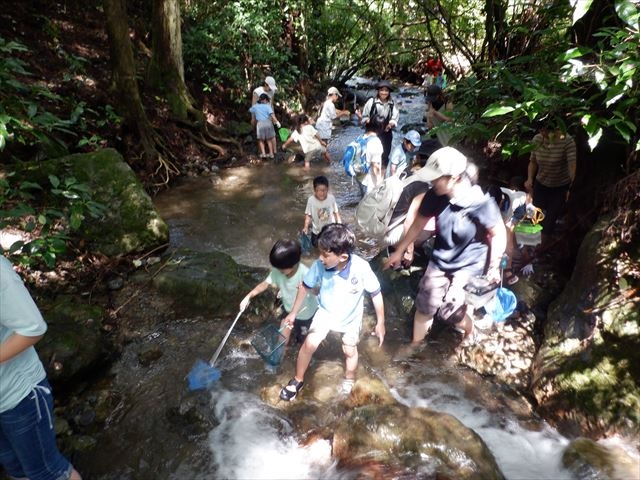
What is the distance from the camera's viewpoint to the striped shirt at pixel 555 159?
4.36 metres

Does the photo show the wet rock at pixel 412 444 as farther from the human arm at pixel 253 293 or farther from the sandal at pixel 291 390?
the human arm at pixel 253 293

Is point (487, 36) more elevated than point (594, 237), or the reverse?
point (487, 36)

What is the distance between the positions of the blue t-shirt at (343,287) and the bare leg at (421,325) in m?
0.99

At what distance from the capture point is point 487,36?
7.27m

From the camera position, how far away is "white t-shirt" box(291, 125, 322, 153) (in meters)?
8.96

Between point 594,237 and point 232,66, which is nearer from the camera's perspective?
point 594,237

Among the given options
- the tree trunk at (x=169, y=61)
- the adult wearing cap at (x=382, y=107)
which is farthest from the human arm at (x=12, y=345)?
the tree trunk at (x=169, y=61)

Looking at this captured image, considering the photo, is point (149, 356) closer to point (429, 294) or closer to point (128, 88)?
point (429, 294)

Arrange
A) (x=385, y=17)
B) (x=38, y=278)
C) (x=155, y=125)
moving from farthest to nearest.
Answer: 1. (x=385, y=17)
2. (x=155, y=125)
3. (x=38, y=278)

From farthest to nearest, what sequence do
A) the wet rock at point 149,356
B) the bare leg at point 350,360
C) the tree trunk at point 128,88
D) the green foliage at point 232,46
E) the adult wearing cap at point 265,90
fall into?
the green foliage at point 232,46, the adult wearing cap at point 265,90, the tree trunk at point 128,88, the wet rock at point 149,356, the bare leg at point 350,360

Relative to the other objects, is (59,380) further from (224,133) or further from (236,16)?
(236,16)

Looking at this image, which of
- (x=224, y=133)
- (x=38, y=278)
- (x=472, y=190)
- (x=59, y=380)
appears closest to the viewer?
(x=472, y=190)

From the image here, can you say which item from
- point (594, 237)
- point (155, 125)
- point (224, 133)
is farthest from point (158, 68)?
point (594, 237)

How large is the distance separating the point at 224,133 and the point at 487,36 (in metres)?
6.46
